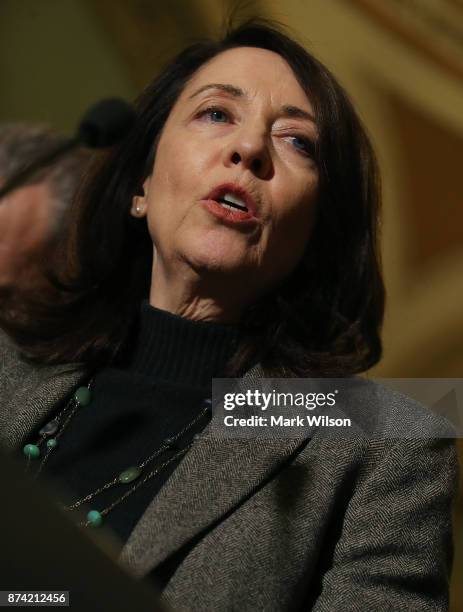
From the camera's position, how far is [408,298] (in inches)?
121

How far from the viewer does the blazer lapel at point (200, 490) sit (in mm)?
1267

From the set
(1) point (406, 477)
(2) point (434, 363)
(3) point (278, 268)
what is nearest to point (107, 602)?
(1) point (406, 477)

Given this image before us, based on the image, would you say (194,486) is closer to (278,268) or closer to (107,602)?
(278,268)

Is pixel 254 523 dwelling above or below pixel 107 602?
below

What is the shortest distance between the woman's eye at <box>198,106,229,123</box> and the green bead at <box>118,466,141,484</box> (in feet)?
1.94

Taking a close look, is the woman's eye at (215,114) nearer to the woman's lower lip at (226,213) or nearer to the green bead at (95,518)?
the woman's lower lip at (226,213)

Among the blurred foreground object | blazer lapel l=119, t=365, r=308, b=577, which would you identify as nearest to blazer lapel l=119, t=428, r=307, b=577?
blazer lapel l=119, t=365, r=308, b=577

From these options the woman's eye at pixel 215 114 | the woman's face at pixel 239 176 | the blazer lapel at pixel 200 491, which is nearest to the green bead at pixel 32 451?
the blazer lapel at pixel 200 491

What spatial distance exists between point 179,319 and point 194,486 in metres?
0.35

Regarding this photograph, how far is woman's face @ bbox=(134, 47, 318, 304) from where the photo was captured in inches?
60.2

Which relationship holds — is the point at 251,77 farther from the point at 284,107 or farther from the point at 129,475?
the point at 129,475

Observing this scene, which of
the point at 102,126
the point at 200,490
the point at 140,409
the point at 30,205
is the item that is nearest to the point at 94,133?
the point at 102,126

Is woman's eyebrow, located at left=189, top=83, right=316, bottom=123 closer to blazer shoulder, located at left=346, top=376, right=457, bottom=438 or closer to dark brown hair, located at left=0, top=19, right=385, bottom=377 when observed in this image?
dark brown hair, located at left=0, top=19, right=385, bottom=377

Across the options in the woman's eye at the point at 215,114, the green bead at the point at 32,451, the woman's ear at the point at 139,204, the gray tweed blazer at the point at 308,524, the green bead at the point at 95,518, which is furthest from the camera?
the woman's ear at the point at 139,204
